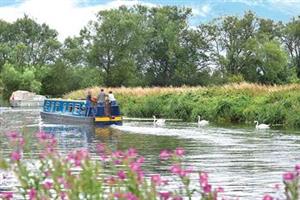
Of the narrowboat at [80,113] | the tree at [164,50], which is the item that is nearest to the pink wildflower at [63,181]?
the narrowboat at [80,113]

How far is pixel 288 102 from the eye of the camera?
37.1 m

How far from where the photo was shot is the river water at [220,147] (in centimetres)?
1577

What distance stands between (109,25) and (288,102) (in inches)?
2186

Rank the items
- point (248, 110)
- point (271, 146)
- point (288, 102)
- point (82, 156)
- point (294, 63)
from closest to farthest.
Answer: point (82, 156), point (271, 146), point (288, 102), point (248, 110), point (294, 63)

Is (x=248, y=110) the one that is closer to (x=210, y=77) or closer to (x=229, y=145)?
(x=229, y=145)

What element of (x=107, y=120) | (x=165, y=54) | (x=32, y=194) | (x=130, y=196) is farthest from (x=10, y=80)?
(x=130, y=196)

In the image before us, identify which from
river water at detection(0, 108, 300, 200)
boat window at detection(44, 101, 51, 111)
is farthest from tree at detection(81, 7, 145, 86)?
river water at detection(0, 108, 300, 200)

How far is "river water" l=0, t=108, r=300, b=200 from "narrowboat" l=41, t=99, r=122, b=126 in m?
1.30

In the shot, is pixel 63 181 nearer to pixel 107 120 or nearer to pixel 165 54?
pixel 107 120

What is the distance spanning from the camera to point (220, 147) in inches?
974

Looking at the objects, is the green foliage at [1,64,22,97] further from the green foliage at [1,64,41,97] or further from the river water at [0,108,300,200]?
the river water at [0,108,300,200]

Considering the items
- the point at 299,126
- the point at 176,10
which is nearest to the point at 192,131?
the point at 299,126

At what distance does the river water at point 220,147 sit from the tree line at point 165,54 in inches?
2057

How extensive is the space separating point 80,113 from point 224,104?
798 cm
